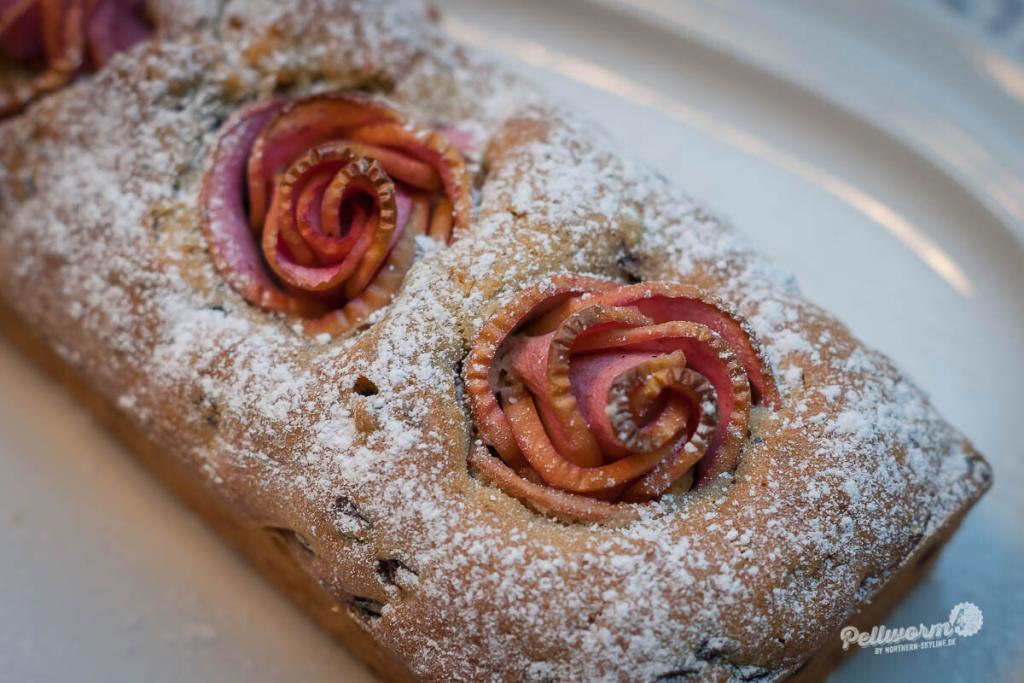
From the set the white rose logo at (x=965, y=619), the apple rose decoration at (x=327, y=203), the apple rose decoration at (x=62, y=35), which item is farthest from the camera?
the apple rose decoration at (x=62, y=35)

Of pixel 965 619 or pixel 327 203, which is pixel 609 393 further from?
pixel 965 619

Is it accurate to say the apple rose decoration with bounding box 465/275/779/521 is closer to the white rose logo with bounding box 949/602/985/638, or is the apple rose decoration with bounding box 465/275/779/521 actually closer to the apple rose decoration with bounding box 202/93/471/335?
the apple rose decoration with bounding box 202/93/471/335

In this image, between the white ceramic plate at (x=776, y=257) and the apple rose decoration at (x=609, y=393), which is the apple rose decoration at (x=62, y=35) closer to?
the white ceramic plate at (x=776, y=257)

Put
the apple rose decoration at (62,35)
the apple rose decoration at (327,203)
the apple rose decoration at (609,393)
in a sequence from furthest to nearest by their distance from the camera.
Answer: the apple rose decoration at (62,35) < the apple rose decoration at (327,203) < the apple rose decoration at (609,393)

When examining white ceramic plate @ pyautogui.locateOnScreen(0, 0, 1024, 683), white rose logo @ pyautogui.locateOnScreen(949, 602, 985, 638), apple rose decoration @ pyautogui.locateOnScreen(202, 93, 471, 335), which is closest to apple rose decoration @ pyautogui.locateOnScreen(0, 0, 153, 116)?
apple rose decoration @ pyautogui.locateOnScreen(202, 93, 471, 335)

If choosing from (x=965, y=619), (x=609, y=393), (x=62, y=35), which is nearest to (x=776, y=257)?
(x=965, y=619)

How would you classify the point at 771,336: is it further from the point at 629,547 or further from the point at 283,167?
the point at 283,167

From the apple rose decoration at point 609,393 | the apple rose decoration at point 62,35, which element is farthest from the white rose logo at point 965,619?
the apple rose decoration at point 62,35

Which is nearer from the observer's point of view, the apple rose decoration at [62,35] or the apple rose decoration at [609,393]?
the apple rose decoration at [609,393]
